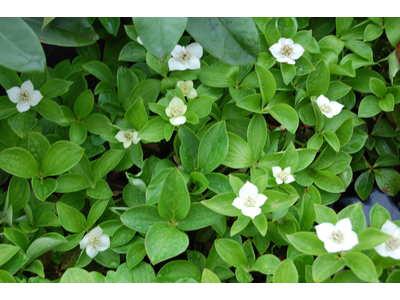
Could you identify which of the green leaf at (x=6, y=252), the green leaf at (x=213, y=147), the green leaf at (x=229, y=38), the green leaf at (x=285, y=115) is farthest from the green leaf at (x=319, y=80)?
the green leaf at (x=6, y=252)

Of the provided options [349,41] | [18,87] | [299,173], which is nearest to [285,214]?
[299,173]

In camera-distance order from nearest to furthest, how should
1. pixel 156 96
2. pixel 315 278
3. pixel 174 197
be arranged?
pixel 315 278 < pixel 174 197 < pixel 156 96

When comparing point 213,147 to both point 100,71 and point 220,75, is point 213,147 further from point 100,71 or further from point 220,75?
point 100,71

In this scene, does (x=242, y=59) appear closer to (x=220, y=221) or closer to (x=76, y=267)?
(x=220, y=221)

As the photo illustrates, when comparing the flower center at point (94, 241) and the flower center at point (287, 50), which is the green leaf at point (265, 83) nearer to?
the flower center at point (287, 50)

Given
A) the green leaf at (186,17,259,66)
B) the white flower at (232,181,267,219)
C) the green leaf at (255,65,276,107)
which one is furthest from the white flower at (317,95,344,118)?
the white flower at (232,181,267,219)

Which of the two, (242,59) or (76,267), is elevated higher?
(242,59)
